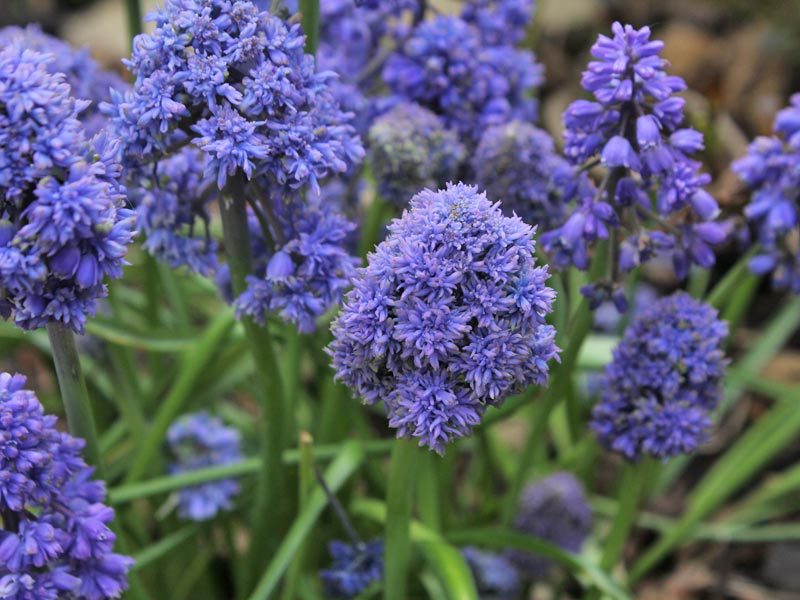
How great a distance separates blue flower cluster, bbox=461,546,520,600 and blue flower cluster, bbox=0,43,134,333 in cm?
210

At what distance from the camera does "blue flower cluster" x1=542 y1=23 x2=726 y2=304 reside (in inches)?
104

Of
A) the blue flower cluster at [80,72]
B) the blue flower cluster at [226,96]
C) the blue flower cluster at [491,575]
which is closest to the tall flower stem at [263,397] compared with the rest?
the blue flower cluster at [226,96]

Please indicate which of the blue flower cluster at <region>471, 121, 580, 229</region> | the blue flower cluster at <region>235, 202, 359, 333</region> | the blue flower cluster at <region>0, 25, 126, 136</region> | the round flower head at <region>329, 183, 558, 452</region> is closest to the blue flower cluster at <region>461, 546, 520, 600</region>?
the blue flower cluster at <region>471, 121, 580, 229</region>

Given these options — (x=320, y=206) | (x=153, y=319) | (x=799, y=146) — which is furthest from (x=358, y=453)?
(x=799, y=146)

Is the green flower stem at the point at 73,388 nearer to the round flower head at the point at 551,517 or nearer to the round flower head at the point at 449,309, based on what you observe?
the round flower head at the point at 449,309

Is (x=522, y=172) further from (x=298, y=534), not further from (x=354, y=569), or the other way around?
(x=354, y=569)

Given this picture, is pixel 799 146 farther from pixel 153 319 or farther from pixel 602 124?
pixel 153 319

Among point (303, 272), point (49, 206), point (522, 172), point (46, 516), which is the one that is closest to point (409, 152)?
point (522, 172)

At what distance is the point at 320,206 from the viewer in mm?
2971

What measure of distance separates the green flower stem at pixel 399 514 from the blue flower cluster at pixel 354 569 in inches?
13.6

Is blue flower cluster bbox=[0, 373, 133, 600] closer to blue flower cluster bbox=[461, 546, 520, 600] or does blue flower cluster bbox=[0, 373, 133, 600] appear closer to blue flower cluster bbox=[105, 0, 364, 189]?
blue flower cluster bbox=[105, 0, 364, 189]

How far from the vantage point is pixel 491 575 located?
3832mm

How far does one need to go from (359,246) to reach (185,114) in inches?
48.9

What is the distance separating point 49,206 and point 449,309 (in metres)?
0.84
